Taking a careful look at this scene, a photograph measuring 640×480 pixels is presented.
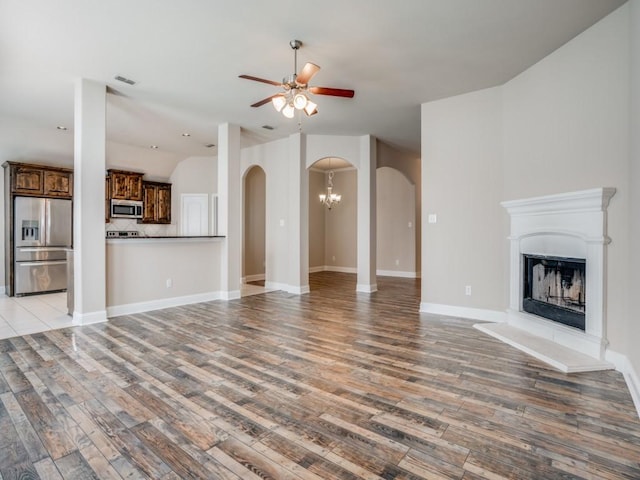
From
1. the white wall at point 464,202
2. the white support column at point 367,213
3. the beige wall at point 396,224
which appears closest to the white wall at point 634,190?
the white wall at point 464,202

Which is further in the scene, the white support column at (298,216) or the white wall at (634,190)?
the white support column at (298,216)

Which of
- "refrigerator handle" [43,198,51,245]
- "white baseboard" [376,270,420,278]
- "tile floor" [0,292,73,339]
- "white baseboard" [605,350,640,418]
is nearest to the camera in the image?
"white baseboard" [605,350,640,418]

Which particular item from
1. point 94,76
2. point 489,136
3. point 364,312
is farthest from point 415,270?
point 94,76

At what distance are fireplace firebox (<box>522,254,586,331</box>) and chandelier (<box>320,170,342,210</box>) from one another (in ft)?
18.4

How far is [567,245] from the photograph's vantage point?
350 cm

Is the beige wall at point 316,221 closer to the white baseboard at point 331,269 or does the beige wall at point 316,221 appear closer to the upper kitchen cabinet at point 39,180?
the white baseboard at point 331,269

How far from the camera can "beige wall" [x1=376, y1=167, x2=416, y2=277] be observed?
9.16 metres

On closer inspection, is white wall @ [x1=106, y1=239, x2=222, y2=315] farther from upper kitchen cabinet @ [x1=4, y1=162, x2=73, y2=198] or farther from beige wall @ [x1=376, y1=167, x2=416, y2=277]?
beige wall @ [x1=376, y1=167, x2=416, y2=277]

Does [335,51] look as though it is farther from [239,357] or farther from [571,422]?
[571,422]

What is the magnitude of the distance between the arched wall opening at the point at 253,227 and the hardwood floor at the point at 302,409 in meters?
4.41

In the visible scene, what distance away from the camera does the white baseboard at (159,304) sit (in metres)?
4.88

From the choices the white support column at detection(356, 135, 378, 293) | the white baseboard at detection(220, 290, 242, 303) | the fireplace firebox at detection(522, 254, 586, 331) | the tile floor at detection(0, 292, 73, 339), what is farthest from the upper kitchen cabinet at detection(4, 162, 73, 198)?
the fireplace firebox at detection(522, 254, 586, 331)

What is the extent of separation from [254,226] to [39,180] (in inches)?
166

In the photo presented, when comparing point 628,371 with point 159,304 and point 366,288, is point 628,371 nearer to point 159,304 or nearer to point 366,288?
point 366,288
